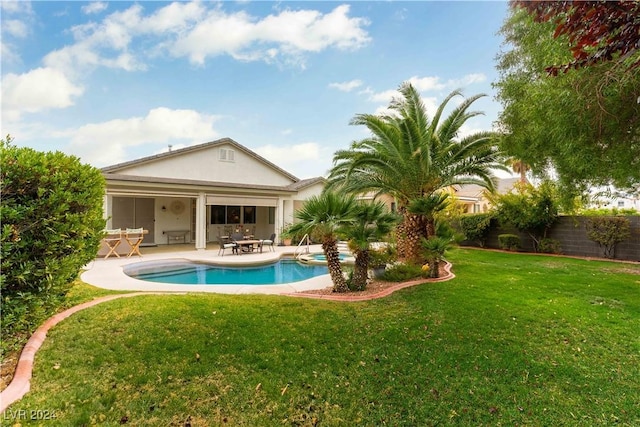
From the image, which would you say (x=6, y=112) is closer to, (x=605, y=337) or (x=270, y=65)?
(x=605, y=337)

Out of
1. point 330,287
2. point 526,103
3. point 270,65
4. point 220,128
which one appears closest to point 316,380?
point 330,287

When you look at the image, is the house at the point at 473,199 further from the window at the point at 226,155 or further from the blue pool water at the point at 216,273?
the blue pool water at the point at 216,273

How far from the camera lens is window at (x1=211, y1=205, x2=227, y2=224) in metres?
22.4

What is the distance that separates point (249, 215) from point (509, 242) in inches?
708

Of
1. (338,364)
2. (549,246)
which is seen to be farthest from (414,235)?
(549,246)

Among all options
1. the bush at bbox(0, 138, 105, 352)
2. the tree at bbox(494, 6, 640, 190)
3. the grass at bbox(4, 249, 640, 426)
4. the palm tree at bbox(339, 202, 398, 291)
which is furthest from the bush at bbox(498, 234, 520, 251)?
the bush at bbox(0, 138, 105, 352)

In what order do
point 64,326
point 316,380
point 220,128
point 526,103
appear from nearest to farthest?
point 316,380 → point 64,326 → point 526,103 → point 220,128

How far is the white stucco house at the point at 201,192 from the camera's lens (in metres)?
16.6

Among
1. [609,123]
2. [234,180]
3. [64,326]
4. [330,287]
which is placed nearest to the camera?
[64,326]

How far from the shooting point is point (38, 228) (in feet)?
13.8

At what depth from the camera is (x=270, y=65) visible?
632 inches

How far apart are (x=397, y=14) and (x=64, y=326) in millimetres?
12529

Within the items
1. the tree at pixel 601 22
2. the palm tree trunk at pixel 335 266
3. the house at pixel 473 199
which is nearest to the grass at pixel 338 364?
the palm tree trunk at pixel 335 266

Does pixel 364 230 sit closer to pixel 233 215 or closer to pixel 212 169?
pixel 212 169
